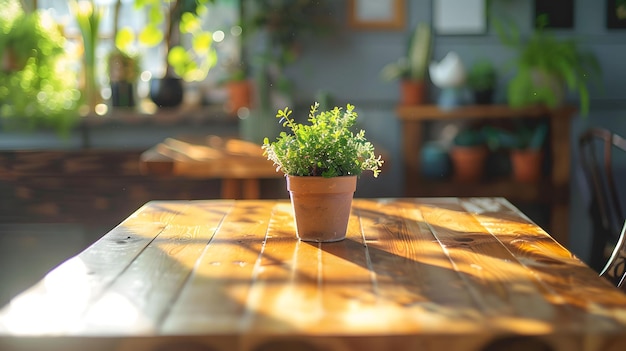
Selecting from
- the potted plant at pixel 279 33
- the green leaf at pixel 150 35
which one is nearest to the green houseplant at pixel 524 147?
the potted plant at pixel 279 33

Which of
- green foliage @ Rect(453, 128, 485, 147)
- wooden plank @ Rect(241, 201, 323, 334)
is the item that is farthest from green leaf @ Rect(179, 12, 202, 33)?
wooden plank @ Rect(241, 201, 323, 334)

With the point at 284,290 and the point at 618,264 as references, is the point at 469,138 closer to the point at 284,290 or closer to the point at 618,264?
the point at 618,264

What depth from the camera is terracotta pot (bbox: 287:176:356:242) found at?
1804 millimetres

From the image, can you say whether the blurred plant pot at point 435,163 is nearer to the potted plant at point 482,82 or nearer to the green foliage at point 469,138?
the green foliage at point 469,138

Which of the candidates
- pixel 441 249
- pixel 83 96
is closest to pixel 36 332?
pixel 441 249

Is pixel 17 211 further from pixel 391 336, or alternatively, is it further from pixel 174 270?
pixel 391 336

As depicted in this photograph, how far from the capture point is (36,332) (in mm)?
1149

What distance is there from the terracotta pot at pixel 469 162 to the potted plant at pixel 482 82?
0.89ft

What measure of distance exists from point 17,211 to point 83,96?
74 cm

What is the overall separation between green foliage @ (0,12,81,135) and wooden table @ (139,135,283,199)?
3.09ft

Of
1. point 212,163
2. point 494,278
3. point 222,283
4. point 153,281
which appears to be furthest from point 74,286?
point 212,163

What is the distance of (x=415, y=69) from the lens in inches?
170

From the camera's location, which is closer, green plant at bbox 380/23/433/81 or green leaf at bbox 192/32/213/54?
green plant at bbox 380/23/433/81

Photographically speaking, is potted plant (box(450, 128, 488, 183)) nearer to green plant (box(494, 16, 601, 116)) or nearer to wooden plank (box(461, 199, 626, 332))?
green plant (box(494, 16, 601, 116))
